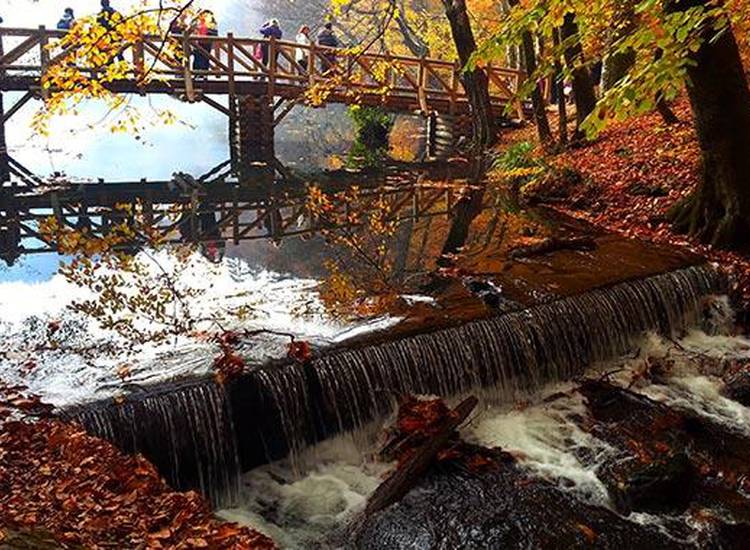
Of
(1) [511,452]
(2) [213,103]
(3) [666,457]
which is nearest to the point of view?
(3) [666,457]

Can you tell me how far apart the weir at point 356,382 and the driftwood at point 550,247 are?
1.42m

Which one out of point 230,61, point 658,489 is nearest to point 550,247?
point 658,489

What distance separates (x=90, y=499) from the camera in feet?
13.2

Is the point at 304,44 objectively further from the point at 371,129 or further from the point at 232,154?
the point at 371,129

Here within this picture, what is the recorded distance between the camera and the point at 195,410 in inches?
230

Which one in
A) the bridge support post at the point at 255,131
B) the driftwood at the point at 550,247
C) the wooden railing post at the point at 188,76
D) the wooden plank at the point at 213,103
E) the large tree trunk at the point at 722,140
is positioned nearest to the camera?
the large tree trunk at the point at 722,140

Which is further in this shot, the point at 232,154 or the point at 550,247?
the point at 232,154

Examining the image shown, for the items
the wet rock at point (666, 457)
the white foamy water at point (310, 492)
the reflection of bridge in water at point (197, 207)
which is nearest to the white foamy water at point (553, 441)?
the wet rock at point (666, 457)

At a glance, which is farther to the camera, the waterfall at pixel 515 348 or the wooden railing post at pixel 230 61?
the wooden railing post at pixel 230 61

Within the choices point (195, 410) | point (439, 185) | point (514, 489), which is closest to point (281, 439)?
point (195, 410)

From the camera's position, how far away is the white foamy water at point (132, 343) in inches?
243

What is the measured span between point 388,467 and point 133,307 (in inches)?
153

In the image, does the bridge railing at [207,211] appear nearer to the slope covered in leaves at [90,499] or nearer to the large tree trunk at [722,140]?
the large tree trunk at [722,140]

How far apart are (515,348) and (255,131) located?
16.1 metres
